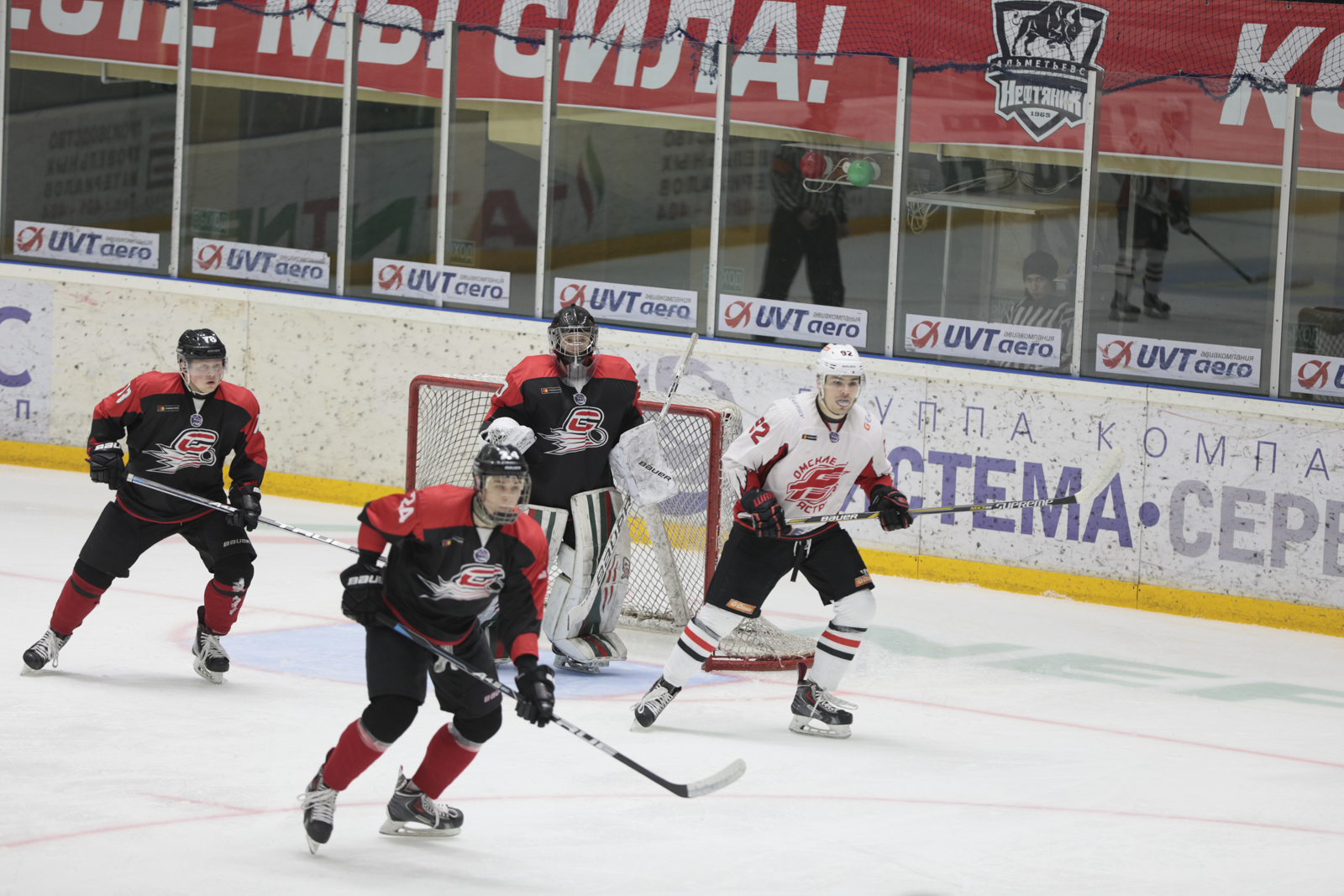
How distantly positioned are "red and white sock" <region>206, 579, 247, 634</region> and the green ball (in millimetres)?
4161

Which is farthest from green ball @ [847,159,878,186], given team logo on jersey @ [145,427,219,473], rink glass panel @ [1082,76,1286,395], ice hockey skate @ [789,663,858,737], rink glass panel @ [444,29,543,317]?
team logo on jersey @ [145,427,219,473]

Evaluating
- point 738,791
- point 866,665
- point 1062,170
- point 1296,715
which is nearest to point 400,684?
point 738,791

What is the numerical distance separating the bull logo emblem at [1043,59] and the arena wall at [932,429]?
4.21 feet

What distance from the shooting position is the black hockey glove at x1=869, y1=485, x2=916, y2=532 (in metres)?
4.98

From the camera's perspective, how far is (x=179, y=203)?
9.34m

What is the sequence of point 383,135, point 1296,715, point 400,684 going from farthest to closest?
point 383,135
point 1296,715
point 400,684

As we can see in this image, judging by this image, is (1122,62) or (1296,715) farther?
(1122,62)

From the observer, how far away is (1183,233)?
7.71m

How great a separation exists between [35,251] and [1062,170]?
5717 mm

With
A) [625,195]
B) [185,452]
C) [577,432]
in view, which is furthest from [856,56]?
[185,452]

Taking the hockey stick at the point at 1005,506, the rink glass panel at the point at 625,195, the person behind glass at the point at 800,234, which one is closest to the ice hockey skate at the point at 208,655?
the hockey stick at the point at 1005,506

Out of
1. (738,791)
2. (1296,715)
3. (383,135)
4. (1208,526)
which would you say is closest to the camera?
(738,791)

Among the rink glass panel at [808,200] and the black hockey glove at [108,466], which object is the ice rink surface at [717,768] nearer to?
the black hockey glove at [108,466]

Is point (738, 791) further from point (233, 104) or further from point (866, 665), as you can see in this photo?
point (233, 104)
